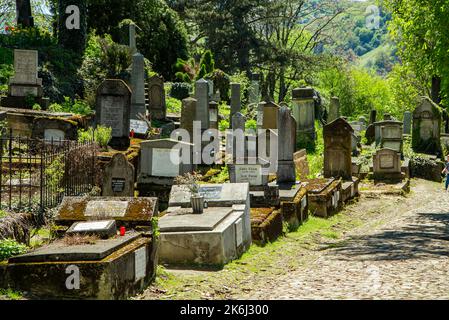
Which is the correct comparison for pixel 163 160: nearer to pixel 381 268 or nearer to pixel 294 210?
pixel 294 210

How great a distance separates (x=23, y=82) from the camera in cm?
2533

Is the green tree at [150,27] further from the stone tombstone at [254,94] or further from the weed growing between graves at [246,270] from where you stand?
the weed growing between graves at [246,270]

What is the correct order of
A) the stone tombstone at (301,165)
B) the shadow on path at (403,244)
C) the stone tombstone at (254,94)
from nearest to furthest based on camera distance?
1. the shadow on path at (403,244)
2. the stone tombstone at (301,165)
3. the stone tombstone at (254,94)

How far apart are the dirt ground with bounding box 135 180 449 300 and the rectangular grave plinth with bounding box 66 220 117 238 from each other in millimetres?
887

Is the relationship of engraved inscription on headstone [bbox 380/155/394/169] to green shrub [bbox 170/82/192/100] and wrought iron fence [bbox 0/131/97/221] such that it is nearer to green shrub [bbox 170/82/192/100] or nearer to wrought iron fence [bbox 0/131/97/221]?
green shrub [bbox 170/82/192/100]

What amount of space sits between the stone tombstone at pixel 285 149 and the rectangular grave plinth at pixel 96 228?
9775mm

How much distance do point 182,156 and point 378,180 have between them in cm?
1191

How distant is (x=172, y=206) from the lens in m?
13.9

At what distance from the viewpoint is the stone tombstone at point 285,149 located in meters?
19.3

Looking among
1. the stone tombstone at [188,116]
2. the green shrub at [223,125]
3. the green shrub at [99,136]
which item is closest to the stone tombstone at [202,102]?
the stone tombstone at [188,116]

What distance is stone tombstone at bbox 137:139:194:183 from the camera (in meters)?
17.5

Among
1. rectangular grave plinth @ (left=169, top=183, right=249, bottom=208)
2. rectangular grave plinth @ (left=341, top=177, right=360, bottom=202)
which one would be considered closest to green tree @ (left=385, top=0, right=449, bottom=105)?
rectangular grave plinth @ (left=341, top=177, right=360, bottom=202)

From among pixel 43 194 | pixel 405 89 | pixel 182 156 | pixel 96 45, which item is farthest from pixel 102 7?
pixel 405 89

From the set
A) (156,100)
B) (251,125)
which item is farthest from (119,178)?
(251,125)
